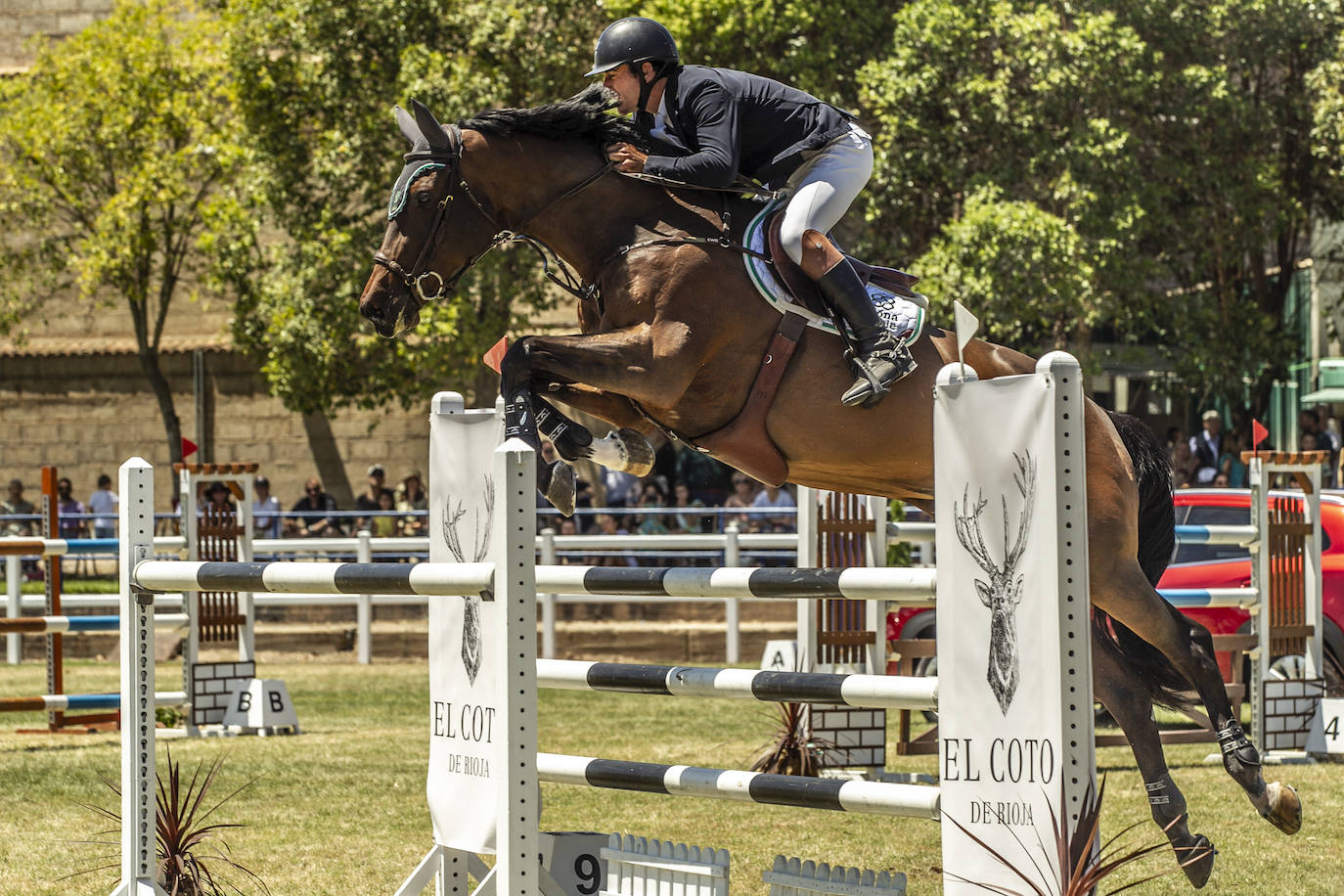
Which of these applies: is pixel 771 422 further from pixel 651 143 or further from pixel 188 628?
pixel 188 628

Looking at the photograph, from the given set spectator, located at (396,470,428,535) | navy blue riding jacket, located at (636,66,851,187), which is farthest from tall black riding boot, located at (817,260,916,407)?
spectator, located at (396,470,428,535)

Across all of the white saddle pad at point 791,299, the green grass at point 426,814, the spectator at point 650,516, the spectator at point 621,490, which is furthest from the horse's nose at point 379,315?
the spectator at point 621,490

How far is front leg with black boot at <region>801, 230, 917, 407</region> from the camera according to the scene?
4.44 m

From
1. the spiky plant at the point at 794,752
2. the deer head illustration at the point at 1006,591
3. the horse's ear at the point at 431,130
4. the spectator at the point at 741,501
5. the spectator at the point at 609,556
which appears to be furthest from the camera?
the spectator at the point at 741,501

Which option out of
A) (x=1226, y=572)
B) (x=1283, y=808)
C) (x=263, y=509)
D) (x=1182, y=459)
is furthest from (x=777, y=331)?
(x=263, y=509)

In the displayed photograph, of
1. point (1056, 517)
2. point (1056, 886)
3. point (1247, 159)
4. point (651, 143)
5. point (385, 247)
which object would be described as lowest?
point (1056, 886)

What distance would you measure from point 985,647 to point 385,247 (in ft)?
8.00

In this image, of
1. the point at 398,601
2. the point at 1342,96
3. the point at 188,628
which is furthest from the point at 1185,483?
the point at 188,628

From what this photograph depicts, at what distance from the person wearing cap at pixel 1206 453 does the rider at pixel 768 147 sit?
1007cm

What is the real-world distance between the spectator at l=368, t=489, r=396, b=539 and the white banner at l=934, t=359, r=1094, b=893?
1124 centimetres

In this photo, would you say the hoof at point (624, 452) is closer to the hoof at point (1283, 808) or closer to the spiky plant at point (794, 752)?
the hoof at point (1283, 808)

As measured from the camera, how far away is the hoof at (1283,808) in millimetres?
4477

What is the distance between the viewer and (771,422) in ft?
15.2

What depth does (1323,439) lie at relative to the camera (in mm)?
14266
